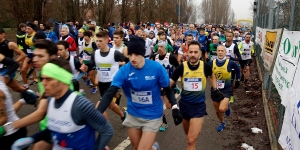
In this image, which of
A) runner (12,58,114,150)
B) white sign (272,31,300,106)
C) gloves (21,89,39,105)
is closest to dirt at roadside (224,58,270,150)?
white sign (272,31,300,106)

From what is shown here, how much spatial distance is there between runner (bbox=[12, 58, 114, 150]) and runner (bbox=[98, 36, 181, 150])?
90cm

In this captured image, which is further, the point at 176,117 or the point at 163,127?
the point at 163,127

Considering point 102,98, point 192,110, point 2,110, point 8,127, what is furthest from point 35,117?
point 192,110

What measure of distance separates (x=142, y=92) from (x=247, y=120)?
4024 millimetres

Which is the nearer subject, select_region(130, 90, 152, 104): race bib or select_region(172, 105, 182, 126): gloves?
select_region(172, 105, 182, 126): gloves

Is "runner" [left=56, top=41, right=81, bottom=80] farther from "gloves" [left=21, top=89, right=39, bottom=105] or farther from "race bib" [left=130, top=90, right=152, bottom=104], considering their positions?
"race bib" [left=130, top=90, right=152, bottom=104]

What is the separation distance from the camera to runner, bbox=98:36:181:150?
339 centimetres

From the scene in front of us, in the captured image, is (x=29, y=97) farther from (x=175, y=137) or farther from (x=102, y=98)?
(x=175, y=137)

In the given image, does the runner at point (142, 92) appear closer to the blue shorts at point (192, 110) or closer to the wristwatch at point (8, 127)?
the blue shorts at point (192, 110)

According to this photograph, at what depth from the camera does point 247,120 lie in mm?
6570

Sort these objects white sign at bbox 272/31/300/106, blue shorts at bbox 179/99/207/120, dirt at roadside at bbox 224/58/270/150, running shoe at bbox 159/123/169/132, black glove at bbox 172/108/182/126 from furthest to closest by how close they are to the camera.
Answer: running shoe at bbox 159/123/169/132 < dirt at roadside at bbox 224/58/270/150 < blue shorts at bbox 179/99/207/120 < white sign at bbox 272/31/300/106 < black glove at bbox 172/108/182/126

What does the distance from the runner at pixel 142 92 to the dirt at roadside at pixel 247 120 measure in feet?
7.06

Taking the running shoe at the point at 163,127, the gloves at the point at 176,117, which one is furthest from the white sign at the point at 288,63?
the running shoe at the point at 163,127

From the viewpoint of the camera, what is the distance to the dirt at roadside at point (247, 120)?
5.27m
